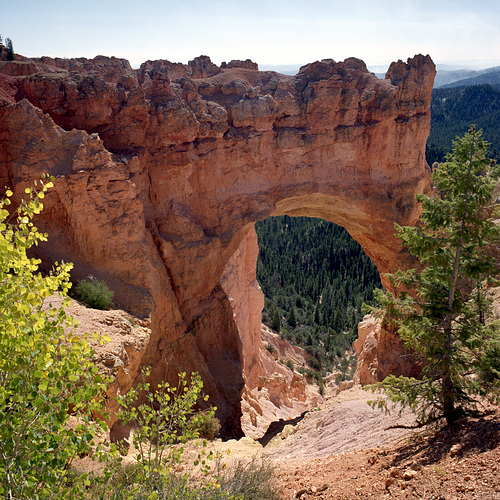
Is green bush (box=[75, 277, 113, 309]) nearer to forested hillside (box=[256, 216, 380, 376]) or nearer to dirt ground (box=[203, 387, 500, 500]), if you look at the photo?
dirt ground (box=[203, 387, 500, 500])

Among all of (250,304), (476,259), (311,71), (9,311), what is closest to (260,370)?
(250,304)

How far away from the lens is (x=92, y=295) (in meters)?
11.6

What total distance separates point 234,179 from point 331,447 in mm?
11930

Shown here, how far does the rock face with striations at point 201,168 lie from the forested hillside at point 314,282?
62.8 feet

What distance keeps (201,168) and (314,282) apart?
38.2 meters

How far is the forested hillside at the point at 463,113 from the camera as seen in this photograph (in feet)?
304

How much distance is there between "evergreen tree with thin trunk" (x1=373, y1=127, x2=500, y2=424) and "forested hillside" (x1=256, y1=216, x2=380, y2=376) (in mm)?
28585

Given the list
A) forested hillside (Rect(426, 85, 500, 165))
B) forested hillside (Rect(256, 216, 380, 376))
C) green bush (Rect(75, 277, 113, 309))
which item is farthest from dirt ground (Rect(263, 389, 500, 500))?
forested hillside (Rect(426, 85, 500, 165))

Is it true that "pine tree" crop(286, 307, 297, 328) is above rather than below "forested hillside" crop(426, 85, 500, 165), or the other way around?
below

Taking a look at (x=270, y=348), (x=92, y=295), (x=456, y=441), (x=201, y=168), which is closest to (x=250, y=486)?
(x=456, y=441)

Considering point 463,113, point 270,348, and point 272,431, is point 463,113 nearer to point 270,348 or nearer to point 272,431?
point 270,348

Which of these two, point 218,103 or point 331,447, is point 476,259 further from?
point 218,103

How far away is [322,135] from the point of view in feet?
65.4

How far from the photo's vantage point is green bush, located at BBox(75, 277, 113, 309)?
11.6 metres
